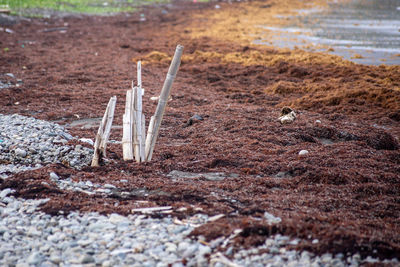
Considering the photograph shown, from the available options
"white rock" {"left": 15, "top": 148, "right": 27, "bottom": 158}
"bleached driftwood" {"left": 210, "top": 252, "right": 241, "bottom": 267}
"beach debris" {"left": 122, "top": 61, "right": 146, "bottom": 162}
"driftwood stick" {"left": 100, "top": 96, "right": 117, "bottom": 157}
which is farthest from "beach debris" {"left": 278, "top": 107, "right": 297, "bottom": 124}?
"bleached driftwood" {"left": 210, "top": 252, "right": 241, "bottom": 267}

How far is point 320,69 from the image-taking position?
11.9m

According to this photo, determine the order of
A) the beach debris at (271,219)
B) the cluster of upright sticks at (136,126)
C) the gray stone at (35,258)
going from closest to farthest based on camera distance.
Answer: the gray stone at (35,258) < the beach debris at (271,219) < the cluster of upright sticks at (136,126)

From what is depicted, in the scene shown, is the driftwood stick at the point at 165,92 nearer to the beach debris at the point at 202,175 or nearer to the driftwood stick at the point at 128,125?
the driftwood stick at the point at 128,125

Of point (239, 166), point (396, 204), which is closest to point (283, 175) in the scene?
point (239, 166)

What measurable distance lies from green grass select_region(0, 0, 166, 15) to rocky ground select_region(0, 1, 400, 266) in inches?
474

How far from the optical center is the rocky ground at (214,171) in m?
3.51

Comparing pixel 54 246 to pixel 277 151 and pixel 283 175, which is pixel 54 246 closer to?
pixel 283 175

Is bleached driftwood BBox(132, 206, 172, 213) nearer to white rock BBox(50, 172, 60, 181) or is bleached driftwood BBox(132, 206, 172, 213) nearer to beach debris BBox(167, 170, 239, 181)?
beach debris BBox(167, 170, 239, 181)

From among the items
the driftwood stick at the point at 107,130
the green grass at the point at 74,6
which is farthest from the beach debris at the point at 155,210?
the green grass at the point at 74,6

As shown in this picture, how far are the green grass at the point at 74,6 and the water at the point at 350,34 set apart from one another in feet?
38.2

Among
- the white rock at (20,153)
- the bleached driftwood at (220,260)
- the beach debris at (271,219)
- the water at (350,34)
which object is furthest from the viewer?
the water at (350,34)

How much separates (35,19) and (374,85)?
18388mm

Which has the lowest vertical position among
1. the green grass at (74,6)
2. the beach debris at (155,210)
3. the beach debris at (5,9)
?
the beach debris at (155,210)

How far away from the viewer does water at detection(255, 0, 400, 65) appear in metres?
14.0
